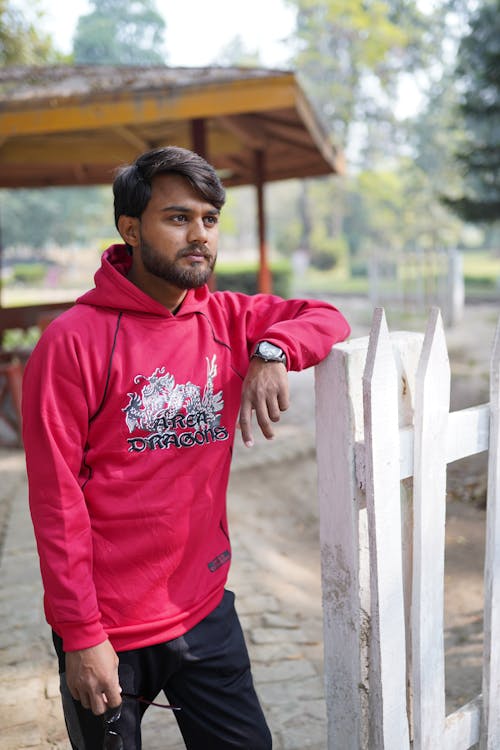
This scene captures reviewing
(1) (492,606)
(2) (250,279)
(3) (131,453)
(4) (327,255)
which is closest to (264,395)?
(3) (131,453)

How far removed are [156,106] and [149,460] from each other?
4.64 metres

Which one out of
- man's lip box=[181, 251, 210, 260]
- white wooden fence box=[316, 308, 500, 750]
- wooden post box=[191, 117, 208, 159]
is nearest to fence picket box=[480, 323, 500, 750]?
white wooden fence box=[316, 308, 500, 750]

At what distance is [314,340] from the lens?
67.6 inches

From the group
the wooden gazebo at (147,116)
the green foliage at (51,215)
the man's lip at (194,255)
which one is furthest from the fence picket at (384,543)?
the green foliage at (51,215)

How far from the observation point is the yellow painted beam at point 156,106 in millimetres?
5555

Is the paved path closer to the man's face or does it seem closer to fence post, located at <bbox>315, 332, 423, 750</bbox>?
fence post, located at <bbox>315, 332, 423, 750</bbox>

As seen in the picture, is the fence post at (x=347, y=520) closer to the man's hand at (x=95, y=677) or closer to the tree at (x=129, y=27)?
the man's hand at (x=95, y=677)

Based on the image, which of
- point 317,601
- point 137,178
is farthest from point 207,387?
point 317,601

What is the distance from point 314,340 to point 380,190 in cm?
3799

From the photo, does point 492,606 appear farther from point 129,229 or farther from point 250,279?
point 250,279

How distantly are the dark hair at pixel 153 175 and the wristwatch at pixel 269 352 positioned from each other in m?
0.36

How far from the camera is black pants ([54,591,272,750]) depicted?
5.31 feet

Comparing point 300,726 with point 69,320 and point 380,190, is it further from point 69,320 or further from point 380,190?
point 380,190

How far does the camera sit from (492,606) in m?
1.93
